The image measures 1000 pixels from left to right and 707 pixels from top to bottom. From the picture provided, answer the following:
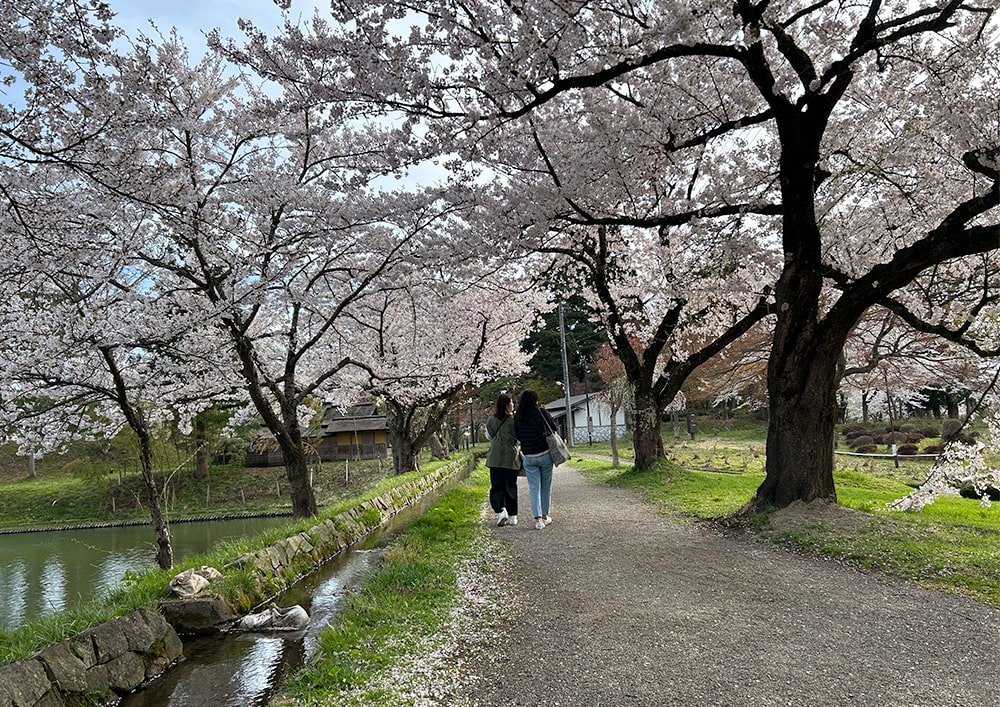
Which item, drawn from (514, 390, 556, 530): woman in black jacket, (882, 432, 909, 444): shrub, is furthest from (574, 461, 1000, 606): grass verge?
(882, 432, 909, 444): shrub

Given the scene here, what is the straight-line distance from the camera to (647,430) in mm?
13242

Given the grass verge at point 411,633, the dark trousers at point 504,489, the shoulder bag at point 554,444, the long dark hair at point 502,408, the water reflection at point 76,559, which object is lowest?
the water reflection at point 76,559

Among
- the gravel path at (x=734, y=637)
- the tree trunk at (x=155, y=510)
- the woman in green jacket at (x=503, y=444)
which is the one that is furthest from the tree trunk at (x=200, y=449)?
the gravel path at (x=734, y=637)

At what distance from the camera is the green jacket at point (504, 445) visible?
7602 millimetres

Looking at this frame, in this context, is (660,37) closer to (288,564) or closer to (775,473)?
(775,473)

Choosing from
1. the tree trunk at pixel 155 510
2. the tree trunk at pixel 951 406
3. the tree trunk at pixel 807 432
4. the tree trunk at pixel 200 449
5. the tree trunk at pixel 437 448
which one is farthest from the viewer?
the tree trunk at pixel 951 406

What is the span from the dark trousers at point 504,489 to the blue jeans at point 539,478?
0.91 feet

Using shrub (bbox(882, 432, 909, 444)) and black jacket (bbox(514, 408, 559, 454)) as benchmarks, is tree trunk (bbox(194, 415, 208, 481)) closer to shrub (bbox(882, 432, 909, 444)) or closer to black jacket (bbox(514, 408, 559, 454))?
black jacket (bbox(514, 408, 559, 454))

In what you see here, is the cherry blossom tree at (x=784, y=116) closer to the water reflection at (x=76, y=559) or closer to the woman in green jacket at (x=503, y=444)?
the woman in green jacket at (x=503, y=444)

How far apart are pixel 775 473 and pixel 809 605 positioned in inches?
129

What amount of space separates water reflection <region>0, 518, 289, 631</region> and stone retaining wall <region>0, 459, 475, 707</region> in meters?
1.66

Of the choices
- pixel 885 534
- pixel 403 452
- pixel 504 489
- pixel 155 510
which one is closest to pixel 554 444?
pixel 504 489

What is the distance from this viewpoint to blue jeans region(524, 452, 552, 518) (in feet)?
24.1

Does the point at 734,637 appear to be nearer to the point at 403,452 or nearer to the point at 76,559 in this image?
the point at 76,559
